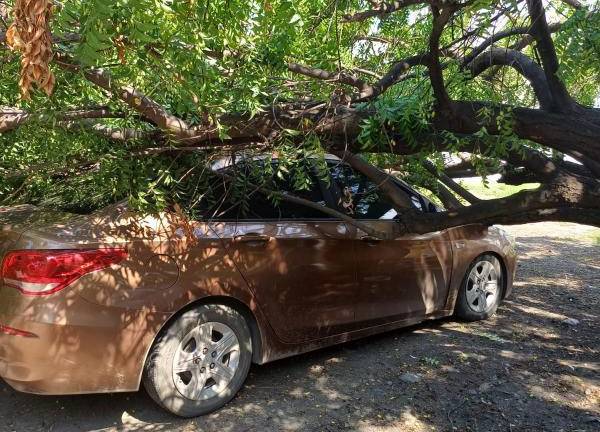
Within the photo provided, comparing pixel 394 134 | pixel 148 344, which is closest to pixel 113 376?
pixel 148 344

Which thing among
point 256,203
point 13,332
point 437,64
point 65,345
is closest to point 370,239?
point 256,203

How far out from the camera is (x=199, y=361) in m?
3.45

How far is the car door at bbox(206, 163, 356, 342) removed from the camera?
3682 mm

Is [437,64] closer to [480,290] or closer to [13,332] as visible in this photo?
[13,332]

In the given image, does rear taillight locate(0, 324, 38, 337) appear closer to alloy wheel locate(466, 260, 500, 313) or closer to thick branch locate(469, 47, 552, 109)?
thick branch locate(469, 47, 552, 109)

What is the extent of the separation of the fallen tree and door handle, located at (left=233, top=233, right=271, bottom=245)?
0.56 metres

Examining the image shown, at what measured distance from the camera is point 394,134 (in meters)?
3.56

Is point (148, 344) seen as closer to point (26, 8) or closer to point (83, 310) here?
point (83, 310)

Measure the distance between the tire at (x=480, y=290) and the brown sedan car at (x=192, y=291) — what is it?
755mm

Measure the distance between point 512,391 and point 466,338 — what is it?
1086 millimetres

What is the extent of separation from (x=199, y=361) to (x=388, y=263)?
1780 millimetres

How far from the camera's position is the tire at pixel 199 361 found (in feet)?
10.9

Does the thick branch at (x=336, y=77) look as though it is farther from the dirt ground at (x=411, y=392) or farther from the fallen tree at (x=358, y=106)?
the dirt ground at (x=411, y=392)

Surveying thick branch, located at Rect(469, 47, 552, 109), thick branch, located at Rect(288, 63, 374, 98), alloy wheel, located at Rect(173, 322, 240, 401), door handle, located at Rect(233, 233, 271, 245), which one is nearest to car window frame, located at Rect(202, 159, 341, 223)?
door handle, located at Rect(233, 233, 271, 245)
